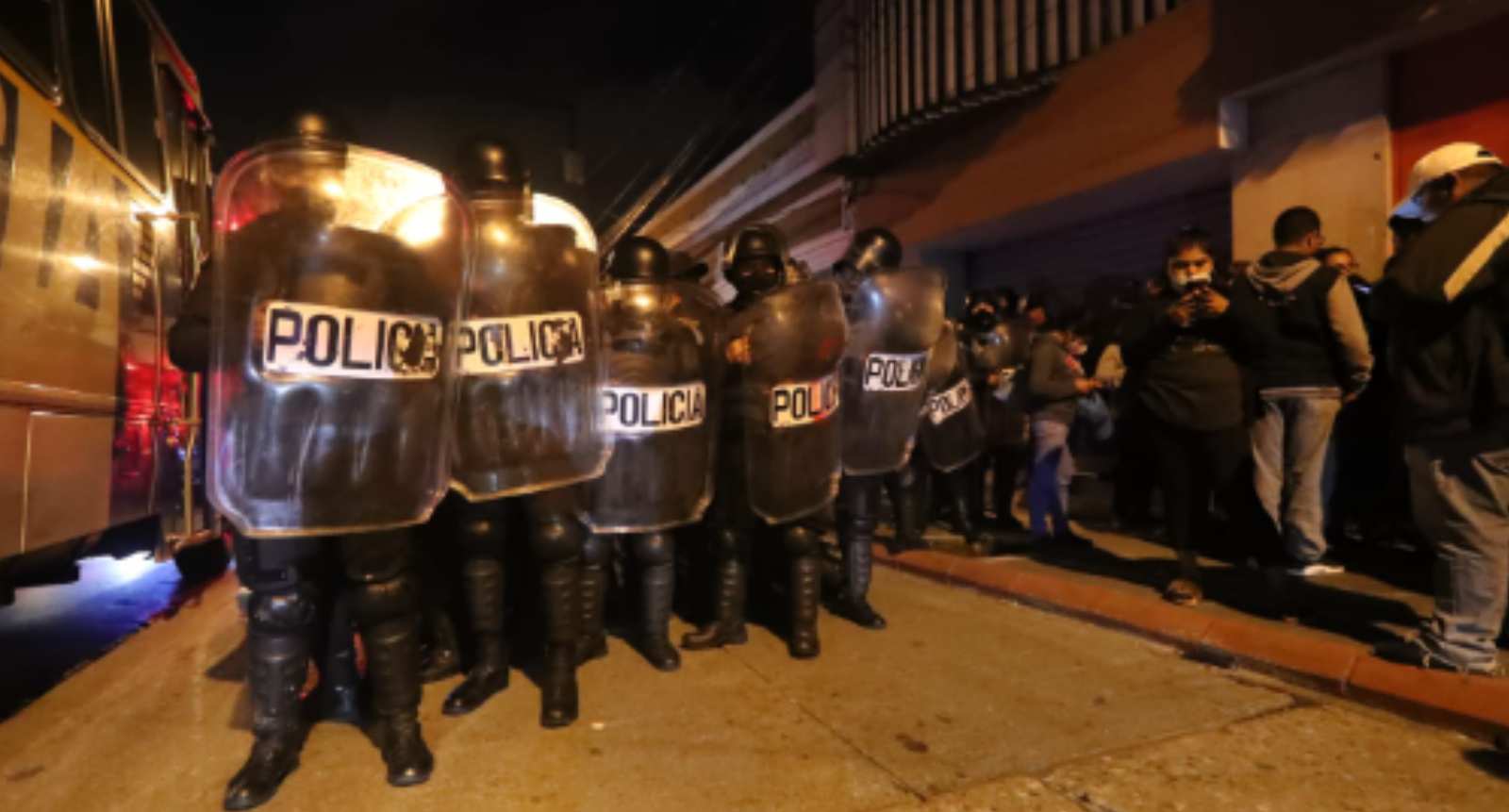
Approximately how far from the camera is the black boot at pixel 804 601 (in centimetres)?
386

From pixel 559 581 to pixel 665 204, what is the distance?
21197 mm

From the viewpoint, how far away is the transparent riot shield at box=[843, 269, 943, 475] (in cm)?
425

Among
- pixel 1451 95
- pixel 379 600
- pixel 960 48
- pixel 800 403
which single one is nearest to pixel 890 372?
pixel 800 403

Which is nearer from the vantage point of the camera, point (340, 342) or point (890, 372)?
point (340, 342)

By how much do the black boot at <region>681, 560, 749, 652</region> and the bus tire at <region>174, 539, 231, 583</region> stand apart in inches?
161

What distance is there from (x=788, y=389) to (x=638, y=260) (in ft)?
2.91

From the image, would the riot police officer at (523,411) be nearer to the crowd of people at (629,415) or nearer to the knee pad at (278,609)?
the crowd of people at (629,415)

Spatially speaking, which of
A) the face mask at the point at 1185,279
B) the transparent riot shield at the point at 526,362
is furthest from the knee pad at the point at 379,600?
the face mask at the point at 1185,279

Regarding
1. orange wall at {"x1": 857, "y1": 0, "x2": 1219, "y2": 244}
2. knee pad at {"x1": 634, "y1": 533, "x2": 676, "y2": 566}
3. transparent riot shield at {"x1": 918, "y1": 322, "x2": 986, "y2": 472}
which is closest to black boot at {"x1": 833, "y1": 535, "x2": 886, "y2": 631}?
knee pad at {"x1": 634, "y1": 533, "x2": 676, "y2": 566}

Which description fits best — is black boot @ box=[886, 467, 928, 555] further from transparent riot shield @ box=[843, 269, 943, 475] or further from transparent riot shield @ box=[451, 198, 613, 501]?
transparent riot shield @ box=[451, 198, 613, 501]

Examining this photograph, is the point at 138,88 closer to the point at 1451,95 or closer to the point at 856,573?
the point at 856,573

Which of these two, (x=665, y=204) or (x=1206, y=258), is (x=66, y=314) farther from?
(x=665, y=204)

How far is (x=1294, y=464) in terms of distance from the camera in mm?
4023

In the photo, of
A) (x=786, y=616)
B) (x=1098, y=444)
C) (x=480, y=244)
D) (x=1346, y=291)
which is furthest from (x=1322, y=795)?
(x=1098, y=444)
